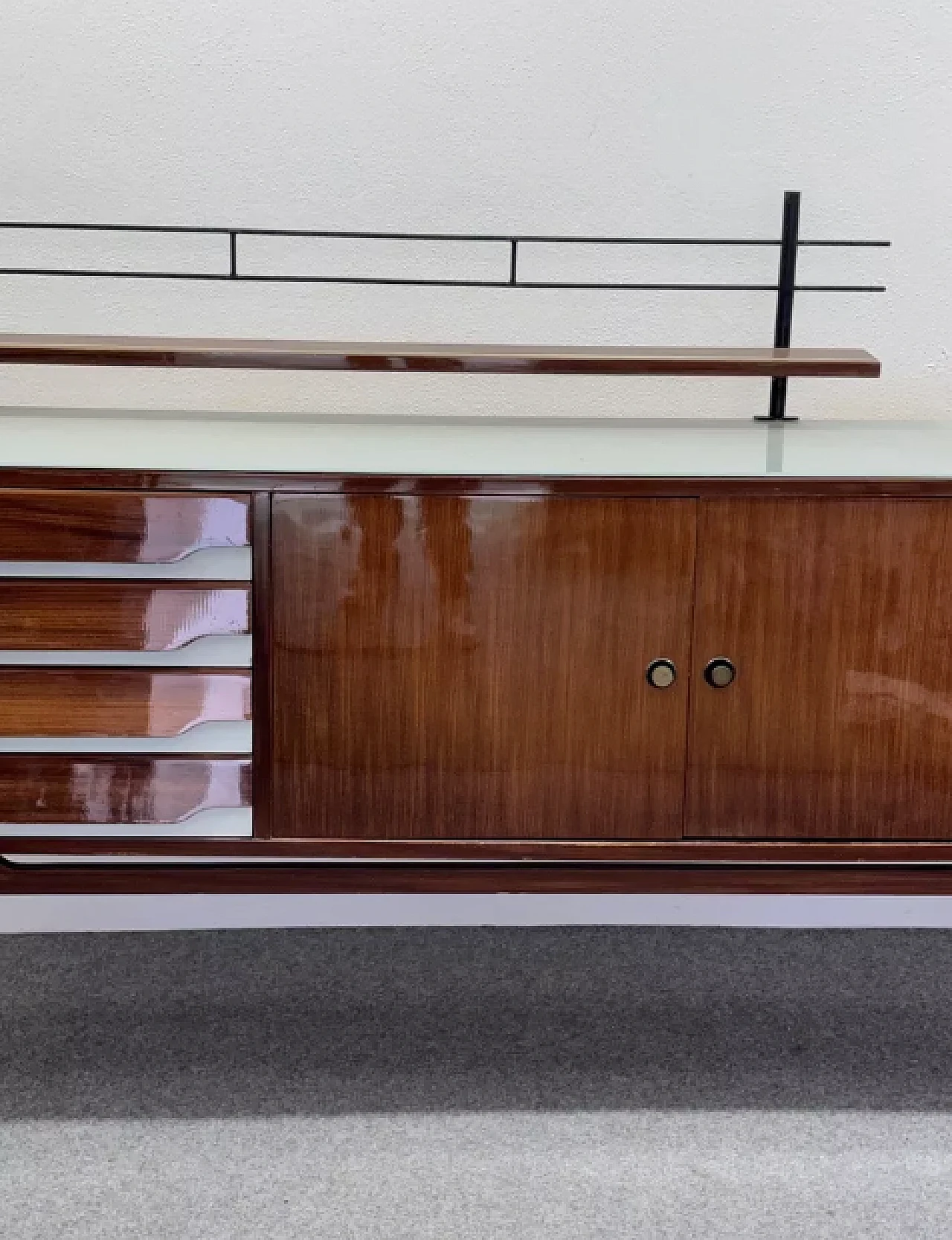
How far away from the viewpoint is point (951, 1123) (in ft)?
3.12

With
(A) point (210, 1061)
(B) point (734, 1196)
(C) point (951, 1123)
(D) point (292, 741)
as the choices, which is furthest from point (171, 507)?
(C) point (951, 1123)

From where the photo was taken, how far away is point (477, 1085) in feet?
3.25

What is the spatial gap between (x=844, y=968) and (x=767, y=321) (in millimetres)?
595

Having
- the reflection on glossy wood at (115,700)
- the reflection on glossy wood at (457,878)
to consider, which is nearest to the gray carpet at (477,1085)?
the reflection on glossy wood at (457,878)

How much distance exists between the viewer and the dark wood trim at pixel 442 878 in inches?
35.1

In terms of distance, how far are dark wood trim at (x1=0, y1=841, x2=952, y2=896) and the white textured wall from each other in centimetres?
49

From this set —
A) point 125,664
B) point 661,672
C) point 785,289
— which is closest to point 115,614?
point 125,664

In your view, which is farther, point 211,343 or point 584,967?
point 584,967

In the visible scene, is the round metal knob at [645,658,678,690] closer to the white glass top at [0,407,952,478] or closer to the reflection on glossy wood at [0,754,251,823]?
the white glass top at [0,407,952,478]

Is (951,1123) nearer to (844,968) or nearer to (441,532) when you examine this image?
(844,968)

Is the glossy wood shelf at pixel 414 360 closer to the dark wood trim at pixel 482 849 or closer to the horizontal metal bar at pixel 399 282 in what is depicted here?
the horizontal metal bar at pixel 399 282

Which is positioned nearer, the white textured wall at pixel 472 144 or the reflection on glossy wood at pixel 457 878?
the reflection on glossy wood at pixel 457 878

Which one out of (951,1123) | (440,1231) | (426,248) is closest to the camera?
(440,1231)

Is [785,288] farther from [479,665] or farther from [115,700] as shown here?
[115,700]
